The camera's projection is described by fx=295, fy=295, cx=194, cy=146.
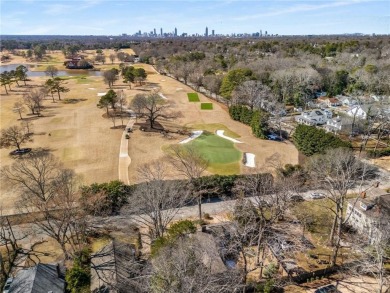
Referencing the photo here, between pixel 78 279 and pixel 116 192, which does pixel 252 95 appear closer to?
pixel 116 192

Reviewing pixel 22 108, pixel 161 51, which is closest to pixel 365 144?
pixel 22 108

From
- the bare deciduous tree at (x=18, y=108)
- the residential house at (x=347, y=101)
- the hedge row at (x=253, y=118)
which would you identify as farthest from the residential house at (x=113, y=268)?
the residential house at (x=347, y=101)

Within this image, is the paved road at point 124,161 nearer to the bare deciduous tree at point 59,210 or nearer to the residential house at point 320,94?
the bare deciduous tree at point 59,210

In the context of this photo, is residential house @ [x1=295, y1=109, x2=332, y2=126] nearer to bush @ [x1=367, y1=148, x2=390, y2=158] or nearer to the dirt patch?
the dirt patch

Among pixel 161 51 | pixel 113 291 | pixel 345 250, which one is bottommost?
pixel 345 250

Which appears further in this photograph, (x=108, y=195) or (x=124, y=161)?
(x=124, y=161)

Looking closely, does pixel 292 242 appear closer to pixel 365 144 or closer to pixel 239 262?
pixel 239 262

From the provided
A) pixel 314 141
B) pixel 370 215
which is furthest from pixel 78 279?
pixel 314 141
